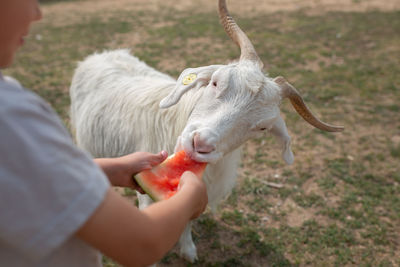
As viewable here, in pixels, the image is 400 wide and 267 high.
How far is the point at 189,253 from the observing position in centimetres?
366

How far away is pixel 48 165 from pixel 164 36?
967 cm

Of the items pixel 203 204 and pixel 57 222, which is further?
pixel 203 204

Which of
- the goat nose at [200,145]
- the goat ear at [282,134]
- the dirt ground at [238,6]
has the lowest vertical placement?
the dirt ground at [238,6]

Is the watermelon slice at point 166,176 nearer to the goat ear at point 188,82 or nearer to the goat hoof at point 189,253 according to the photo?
the goat ear at point 188,82

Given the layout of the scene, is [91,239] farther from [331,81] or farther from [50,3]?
[50,3]

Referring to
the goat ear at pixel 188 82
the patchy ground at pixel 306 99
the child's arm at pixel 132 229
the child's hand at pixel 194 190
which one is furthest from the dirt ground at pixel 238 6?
the child's arm at pixel 132 229

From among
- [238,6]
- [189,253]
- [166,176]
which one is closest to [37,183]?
[166,176]

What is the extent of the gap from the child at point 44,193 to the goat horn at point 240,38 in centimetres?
204

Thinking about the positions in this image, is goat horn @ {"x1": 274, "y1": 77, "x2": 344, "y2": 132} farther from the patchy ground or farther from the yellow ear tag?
the patchy ground

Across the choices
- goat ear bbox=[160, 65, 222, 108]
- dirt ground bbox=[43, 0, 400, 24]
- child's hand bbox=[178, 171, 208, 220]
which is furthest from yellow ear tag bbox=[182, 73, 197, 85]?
dirt ground bbox=[43, 0, 400, 24]

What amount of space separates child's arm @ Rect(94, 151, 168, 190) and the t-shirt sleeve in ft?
2.43

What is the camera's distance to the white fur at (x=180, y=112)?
96.3 inches

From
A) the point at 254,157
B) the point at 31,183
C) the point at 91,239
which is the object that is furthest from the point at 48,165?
the point at 254,157

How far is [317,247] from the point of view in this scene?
12.4ft
